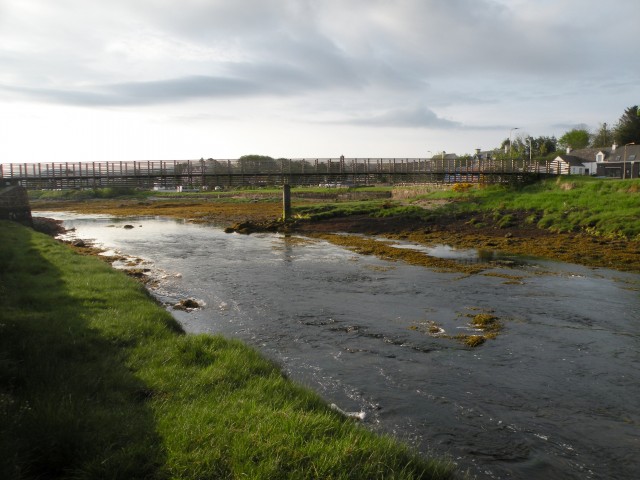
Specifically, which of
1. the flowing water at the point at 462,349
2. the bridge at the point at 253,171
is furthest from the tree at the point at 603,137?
the flowing water at the point at 462,349

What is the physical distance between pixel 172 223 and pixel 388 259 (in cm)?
3909

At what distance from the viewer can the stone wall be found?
4656 centimetres

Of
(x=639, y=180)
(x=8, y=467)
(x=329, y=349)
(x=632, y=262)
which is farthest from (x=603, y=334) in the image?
(x=639, y=180)

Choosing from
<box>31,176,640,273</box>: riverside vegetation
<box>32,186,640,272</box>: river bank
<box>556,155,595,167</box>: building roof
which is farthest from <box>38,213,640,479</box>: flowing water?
<box>556,155,595,167</box>: building roof

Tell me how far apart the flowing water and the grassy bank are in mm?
2338

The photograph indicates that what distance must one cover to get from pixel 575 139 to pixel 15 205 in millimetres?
150117

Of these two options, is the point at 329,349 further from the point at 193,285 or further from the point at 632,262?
the point at 632,262

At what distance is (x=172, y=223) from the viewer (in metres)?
63.3

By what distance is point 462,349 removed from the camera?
14.8m

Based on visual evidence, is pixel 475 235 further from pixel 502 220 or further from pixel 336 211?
pixel 336 211

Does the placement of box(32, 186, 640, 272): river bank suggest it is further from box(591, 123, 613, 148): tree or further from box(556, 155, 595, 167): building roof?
box(591, 123, 613, 148): tree

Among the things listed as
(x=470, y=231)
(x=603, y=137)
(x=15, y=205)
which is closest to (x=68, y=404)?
(x=470, y=231)

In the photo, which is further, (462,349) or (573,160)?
(573,160)

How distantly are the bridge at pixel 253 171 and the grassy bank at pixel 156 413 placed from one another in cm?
4729
